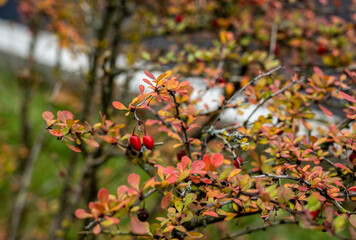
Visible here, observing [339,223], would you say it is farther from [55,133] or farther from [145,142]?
[55,133]

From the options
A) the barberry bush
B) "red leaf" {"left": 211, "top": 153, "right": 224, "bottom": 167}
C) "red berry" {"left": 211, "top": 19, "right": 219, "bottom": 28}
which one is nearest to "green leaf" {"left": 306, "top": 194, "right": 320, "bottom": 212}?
the barberry bush

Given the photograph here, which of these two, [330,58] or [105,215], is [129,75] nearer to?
[330,58]

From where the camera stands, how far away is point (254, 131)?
1.08 metres

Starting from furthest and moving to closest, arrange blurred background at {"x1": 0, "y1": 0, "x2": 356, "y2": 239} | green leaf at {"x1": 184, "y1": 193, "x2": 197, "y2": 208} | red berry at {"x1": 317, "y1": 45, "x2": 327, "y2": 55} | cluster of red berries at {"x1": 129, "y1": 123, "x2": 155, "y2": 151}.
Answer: red berry at {"x1": 317, "y1": 45, "x2": 327, "y2": 55} → blurred background at {"x1": 0, "y1": 0, "x2": 356, "y2": 239} → cluster of red berries at {"x1": 129, "y1": 123, "x2": 155, "y2": 151} → green leaf at {"x1": 184, "y1": 193, "x2": 197, "y2": 208}

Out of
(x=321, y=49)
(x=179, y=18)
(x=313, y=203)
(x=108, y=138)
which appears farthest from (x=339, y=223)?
(x=179, y=18)

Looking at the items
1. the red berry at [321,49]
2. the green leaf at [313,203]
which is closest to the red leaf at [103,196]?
the green leaf at [313,203]

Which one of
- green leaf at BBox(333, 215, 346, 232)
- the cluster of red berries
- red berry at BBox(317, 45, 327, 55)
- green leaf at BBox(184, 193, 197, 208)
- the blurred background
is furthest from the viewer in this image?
red berry at BBox(317, 45, 327, 55)

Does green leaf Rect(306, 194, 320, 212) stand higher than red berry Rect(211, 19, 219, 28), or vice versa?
red berry Rect(211, 19, 219, 28)

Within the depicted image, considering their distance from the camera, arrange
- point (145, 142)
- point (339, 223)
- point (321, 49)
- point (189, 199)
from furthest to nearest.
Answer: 1. point (321, 49)
2. point (145, 142)
3. point (189, 199)
4. point (339, 223)

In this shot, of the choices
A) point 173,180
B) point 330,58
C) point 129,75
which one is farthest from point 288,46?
point 173,180

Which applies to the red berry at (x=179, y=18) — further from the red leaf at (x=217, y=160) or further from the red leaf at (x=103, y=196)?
the red leaf at (x=103, y=196)

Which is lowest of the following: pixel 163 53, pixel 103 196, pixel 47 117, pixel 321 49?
pixel 103 196

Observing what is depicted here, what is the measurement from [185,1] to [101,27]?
2.06 feet

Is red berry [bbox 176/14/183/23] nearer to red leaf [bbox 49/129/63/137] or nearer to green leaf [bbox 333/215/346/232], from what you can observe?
red leaf [bbox 49/129/63/137]
